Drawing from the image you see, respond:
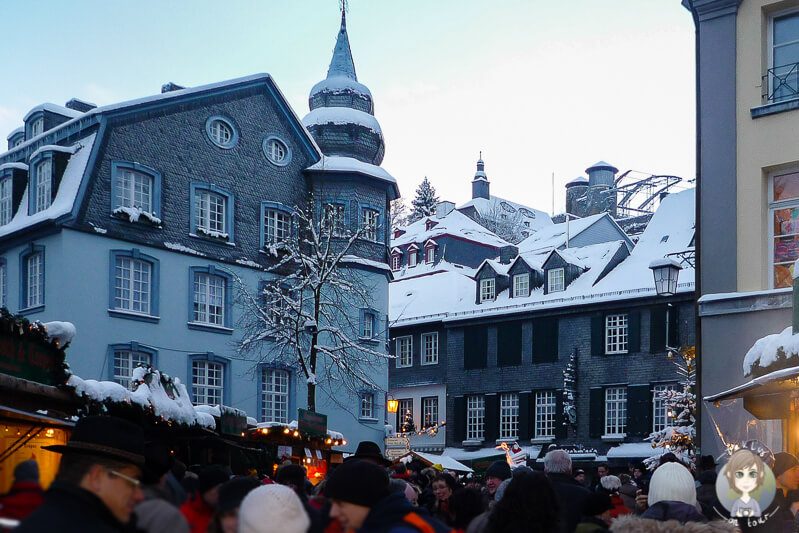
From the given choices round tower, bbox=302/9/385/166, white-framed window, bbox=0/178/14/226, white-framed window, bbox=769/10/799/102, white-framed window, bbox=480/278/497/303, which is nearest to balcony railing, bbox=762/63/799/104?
white-framed window, bbox=769/10/799/102

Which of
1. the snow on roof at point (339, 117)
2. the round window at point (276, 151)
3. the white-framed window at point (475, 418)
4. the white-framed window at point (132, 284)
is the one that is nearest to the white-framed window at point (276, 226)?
the round window at point (276, 151)

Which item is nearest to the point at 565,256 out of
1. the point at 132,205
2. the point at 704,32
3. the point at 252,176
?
the point at 252,176

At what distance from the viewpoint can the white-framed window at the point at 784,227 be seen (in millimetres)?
16328

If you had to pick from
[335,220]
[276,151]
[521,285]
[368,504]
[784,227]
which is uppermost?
[276,151]

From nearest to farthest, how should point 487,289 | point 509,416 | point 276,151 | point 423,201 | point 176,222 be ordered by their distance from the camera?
point 176,222, point 276,151, point 509,416, point 487,289, point 423,201

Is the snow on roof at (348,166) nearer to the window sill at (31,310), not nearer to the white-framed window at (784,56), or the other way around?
the window sill at (31,310)

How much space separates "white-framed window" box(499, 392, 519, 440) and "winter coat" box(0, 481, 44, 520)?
40.7m

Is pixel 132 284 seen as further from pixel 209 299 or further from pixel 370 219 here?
pixel 370 219

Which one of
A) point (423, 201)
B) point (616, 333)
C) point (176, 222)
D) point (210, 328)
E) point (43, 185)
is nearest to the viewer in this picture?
point (43, 185)

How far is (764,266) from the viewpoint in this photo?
1650cm

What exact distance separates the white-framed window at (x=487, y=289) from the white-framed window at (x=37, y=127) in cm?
2160

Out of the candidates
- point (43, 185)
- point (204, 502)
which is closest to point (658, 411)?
point (43, 185)

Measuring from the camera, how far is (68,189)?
96.4 ft

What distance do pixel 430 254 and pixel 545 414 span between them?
15.8 m
